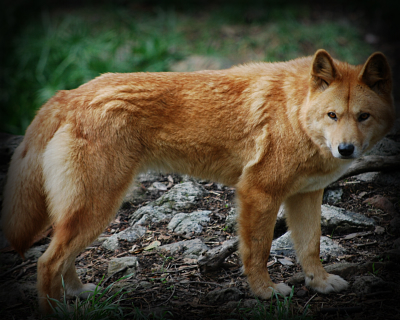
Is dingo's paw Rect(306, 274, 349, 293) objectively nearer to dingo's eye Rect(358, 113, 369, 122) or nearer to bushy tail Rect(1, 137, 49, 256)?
dingo's eye Rect(358, 113, 369, 122)

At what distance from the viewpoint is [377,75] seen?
→ 10.1 feet

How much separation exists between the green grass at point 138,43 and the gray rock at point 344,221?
15.4 ft

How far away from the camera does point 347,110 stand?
3010mm

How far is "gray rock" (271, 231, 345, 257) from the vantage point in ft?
12.9

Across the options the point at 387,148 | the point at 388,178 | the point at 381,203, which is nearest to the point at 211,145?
the point at 381,203

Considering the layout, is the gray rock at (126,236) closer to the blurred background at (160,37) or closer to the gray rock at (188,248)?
the gray rock at (188,248)

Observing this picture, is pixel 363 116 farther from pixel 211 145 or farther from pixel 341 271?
pixel 341 271

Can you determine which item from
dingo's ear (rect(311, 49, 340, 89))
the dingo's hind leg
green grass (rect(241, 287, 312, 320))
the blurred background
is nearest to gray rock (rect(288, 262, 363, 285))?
green grass (rect(241, 287, 312, 320))

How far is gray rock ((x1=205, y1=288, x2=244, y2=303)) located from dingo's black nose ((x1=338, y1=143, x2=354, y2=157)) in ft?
5.05

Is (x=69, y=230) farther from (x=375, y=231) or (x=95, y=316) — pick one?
(x=375, y=231)

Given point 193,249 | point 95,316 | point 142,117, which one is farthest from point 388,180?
point 95,316

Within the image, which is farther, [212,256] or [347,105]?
[212,256]

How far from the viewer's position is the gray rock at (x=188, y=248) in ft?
13.1

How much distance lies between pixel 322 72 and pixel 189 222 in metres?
2.27
